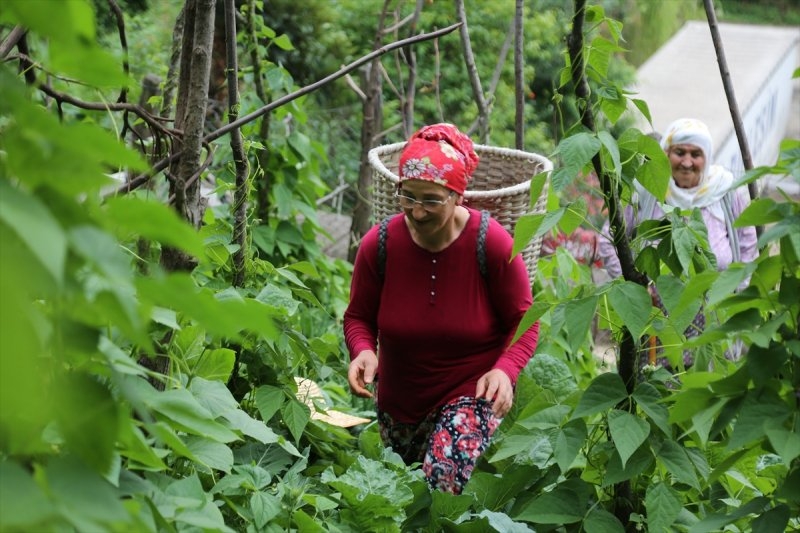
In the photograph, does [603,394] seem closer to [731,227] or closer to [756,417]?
[756,417]

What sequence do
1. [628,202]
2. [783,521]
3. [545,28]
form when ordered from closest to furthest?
[783,521], [628,202], [545,28]

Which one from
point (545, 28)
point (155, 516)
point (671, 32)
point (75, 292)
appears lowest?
point (671, 32)

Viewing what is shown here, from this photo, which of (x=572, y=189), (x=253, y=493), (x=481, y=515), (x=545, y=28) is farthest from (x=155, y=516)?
(x=545, y=28)

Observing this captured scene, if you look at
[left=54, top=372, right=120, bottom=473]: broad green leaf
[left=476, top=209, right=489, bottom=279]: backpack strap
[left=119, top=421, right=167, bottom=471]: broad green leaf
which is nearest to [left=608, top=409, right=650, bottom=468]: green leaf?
[left=476, top=209, right=489, bottom=279]: backpack strap

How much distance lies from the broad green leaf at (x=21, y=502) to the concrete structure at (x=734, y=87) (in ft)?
30.9

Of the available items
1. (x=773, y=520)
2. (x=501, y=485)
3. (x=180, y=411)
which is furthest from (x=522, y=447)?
(x=180, y=411)

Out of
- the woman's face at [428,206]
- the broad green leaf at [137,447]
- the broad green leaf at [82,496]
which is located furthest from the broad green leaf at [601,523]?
the broad green leaf at [82,496]

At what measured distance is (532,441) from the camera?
288 centimetres

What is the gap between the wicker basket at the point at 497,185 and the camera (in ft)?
13.7

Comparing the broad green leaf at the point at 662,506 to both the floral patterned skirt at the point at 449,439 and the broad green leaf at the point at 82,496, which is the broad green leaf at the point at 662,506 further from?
the broad green leaf at the point at 82,496

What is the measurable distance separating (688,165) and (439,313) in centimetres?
219

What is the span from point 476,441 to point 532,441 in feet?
2.05

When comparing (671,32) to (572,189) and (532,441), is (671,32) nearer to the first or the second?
(572,189)

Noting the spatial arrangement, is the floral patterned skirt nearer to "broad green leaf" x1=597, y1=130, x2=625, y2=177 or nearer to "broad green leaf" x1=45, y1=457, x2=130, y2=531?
"broad green leaf" x1=597, y1=130, x2=625, y2=177
